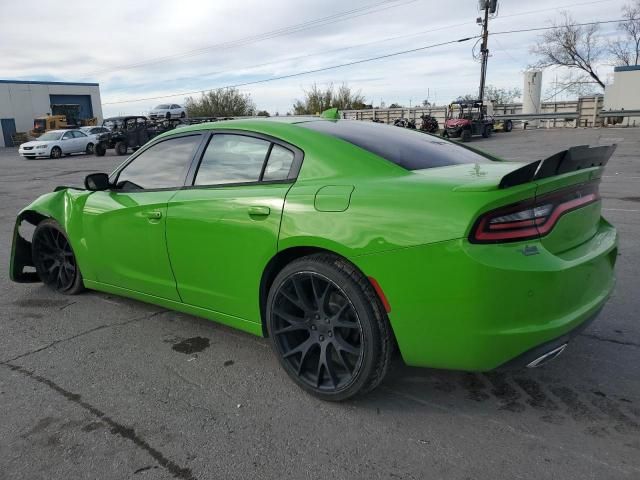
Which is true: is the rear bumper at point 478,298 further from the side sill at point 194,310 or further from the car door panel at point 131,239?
the car door panel at point 131,239

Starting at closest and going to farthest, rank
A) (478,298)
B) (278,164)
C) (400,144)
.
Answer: (478,298) → (278,164) → (400,144)

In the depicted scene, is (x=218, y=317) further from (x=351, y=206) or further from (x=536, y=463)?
(x=536, y=463)

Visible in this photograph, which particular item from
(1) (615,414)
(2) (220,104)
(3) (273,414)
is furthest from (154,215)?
(2) (220,104)

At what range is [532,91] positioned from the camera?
132ft

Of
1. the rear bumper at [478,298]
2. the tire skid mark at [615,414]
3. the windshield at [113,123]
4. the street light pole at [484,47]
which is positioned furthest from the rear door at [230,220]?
the street light pole at [484,47]

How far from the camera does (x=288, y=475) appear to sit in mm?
2332

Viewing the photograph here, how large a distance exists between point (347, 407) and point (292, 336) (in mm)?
516

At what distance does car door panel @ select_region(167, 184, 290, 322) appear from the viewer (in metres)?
3.03

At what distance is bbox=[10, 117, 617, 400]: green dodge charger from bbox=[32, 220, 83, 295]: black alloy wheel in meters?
0.90

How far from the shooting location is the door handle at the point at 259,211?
3.00 m

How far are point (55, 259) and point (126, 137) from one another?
25.2m

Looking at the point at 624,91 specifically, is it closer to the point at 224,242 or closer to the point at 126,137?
the point at 126,137

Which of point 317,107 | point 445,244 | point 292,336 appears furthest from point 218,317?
point 317,107

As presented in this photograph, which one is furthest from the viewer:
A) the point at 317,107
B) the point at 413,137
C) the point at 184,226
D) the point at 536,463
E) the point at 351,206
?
the point at 317,107
